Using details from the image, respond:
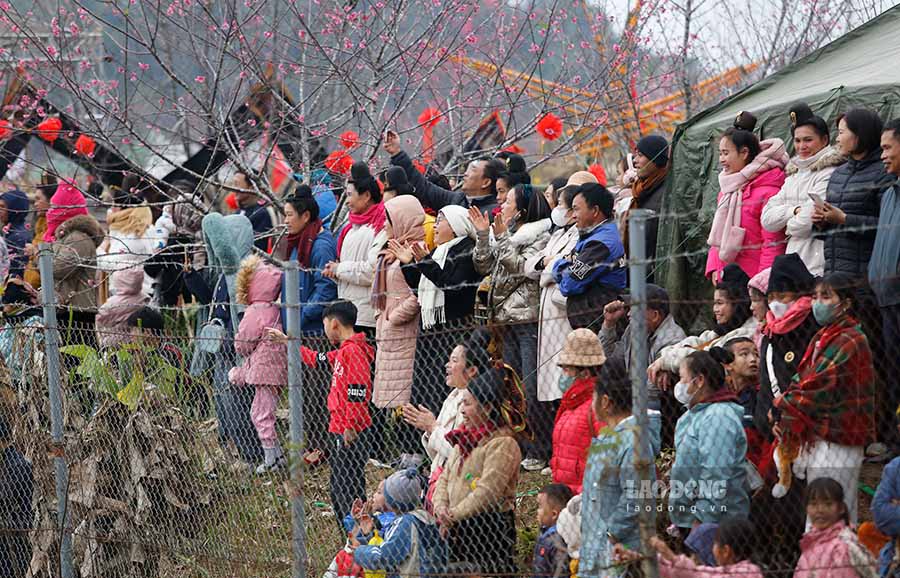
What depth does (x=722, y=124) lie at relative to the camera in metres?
8.19

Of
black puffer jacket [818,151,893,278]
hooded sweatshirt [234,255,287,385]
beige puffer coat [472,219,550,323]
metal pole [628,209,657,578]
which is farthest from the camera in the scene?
hooded sweatshirt [234,255,287,385]

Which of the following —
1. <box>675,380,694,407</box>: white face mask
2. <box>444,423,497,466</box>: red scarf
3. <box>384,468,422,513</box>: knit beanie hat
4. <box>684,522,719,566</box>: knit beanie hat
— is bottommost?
<box>684,522,719,566</box>: knit beanie hat

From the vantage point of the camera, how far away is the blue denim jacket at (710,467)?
5.29m

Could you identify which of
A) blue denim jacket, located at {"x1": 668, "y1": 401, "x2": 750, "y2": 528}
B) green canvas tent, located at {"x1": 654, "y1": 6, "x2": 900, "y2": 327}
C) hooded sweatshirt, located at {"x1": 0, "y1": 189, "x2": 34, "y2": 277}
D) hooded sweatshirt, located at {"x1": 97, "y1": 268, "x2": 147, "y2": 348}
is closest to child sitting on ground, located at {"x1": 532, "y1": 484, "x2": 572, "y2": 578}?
blue denim jacket, located at {"x1": 668, "y1": 401, "x2": 750, "y2": 528}

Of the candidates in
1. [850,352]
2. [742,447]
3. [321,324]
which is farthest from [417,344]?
[850,352]

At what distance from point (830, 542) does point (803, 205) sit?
2338 millimetres

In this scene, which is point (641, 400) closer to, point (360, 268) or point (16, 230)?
point (360, 268)

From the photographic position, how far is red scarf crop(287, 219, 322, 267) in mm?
8523

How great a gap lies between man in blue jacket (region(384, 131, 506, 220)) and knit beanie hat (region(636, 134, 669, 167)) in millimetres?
969

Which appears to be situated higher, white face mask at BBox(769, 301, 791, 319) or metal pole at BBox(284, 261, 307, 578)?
white face mask at BBox(769, 301, 791, 319)

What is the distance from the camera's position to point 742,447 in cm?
539

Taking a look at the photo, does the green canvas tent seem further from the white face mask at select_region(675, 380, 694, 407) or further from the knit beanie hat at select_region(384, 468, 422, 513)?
the knit beanie hat at select_region(384, 468, 422, 513)

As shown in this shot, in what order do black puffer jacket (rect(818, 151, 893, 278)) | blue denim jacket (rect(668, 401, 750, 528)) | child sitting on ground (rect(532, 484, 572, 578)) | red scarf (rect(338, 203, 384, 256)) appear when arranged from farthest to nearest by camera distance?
1. red scarf (rect(338, 203, 384, 256))
2. black puffer jacket (rect(818, 151, 893, 278))
3. child sitting on ground (rect(532, 484, 572, 578))
4. blue denim jacket (rect(668, 401, 750, 528))

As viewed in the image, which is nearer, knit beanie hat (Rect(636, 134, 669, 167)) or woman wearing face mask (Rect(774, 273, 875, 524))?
woman wearing face mask (Rect(774, 273, 875, 524))
